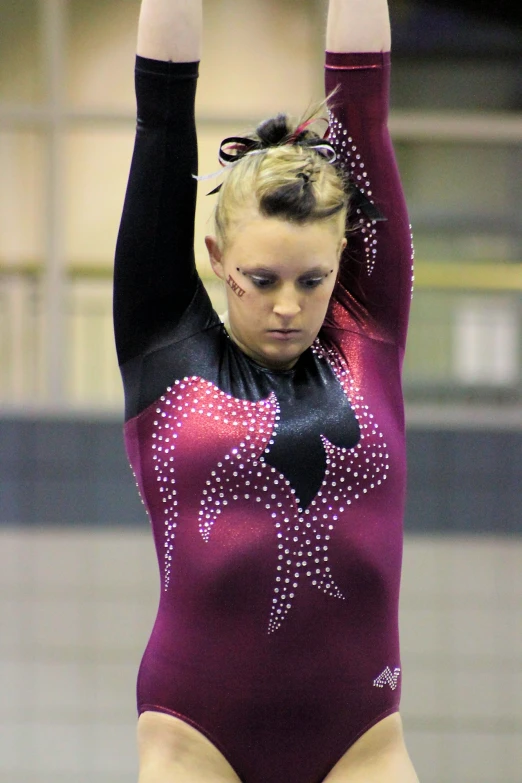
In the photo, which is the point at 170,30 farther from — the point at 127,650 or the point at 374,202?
the point at 127,650

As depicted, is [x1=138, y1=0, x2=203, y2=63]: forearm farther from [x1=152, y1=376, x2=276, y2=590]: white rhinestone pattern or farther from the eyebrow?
[x1=152, y1=376, x2=276, y2=590]: white rhinestone pattern

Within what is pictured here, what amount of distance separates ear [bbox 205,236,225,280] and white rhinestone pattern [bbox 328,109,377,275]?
18cm

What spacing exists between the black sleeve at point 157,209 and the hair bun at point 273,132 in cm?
10

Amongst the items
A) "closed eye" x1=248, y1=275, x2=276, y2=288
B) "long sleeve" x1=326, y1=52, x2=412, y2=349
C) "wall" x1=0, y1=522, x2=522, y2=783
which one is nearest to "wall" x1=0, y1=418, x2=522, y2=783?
"wall" x1=0, y1=522, x2=522, y2=783

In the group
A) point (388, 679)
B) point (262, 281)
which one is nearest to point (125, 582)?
point (388, 679)

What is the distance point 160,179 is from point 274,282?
18cm

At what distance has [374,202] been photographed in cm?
130

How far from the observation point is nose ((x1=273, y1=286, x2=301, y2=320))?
46.5 inches

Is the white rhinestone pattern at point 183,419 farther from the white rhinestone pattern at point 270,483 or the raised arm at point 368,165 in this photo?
the raised arm at point 368,165

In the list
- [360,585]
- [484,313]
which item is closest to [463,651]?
[484,313]

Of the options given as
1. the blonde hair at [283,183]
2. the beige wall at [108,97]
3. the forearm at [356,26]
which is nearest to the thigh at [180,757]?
the blonde hair at [283,183]

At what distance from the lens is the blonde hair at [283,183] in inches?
46.8

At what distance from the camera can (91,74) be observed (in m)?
4.06

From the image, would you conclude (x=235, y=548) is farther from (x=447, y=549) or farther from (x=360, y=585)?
(x=447, y=549)
